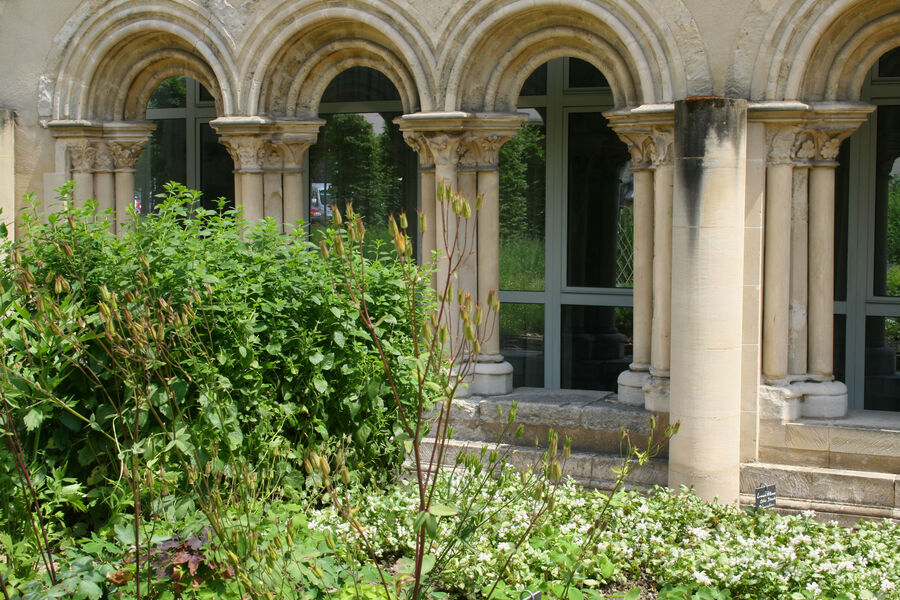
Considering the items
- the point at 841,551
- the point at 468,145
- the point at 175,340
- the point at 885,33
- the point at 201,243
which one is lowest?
the point at 841,551

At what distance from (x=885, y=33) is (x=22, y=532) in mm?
5659

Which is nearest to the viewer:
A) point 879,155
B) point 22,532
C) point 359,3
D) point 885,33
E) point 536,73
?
point 22,532

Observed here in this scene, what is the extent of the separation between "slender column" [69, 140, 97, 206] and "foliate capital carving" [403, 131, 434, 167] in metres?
2.78

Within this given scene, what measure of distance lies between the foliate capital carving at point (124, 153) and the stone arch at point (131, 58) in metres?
0.22

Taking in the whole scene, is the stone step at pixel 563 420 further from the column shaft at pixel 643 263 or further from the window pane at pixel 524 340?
the window pane at pixel 524 340

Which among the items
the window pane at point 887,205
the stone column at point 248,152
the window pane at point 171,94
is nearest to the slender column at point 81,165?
the stone column at point 248,152

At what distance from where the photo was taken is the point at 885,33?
258 inches

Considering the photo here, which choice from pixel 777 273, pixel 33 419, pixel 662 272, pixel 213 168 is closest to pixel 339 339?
pixel 33 419

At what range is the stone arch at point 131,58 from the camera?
26.1ft

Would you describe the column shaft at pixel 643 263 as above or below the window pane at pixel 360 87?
below

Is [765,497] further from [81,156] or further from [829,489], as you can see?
[81,156]

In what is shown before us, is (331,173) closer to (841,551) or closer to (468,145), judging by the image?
(468,145)

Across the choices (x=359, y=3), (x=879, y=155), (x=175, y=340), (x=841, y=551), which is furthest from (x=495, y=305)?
(x=879, y=155)

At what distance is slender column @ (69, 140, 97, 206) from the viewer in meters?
8.52
